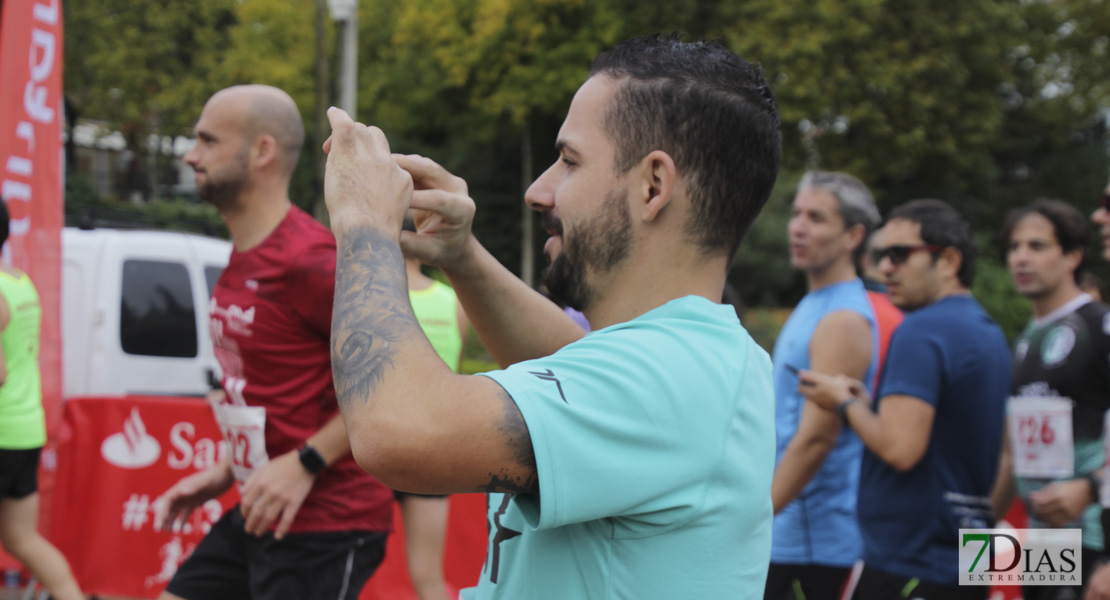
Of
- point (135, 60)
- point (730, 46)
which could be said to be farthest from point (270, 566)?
point (135, 60)

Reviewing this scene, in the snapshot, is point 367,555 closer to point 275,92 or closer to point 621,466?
point 275,92

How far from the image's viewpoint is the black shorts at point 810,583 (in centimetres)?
383

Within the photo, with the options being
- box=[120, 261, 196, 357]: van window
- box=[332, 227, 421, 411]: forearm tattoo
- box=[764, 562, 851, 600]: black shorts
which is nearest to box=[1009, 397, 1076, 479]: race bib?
box=[764, 562, 851, 600]: black shorts

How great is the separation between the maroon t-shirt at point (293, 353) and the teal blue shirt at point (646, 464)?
63.6 inches

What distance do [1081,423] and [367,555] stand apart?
3.05 metres

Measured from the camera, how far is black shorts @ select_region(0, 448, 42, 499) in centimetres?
476

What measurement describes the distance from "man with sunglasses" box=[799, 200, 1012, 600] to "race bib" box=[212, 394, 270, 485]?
200cm

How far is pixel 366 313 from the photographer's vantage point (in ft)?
4.54

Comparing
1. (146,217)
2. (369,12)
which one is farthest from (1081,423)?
(369,12)

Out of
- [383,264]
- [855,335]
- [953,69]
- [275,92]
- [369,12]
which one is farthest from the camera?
[369,12]

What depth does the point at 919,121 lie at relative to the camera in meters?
26.0

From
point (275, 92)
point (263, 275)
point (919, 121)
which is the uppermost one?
point (919, 121)

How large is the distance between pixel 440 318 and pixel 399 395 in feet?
13.3

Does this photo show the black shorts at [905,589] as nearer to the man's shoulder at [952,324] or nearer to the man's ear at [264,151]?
the man's shoulder at [952,324]
